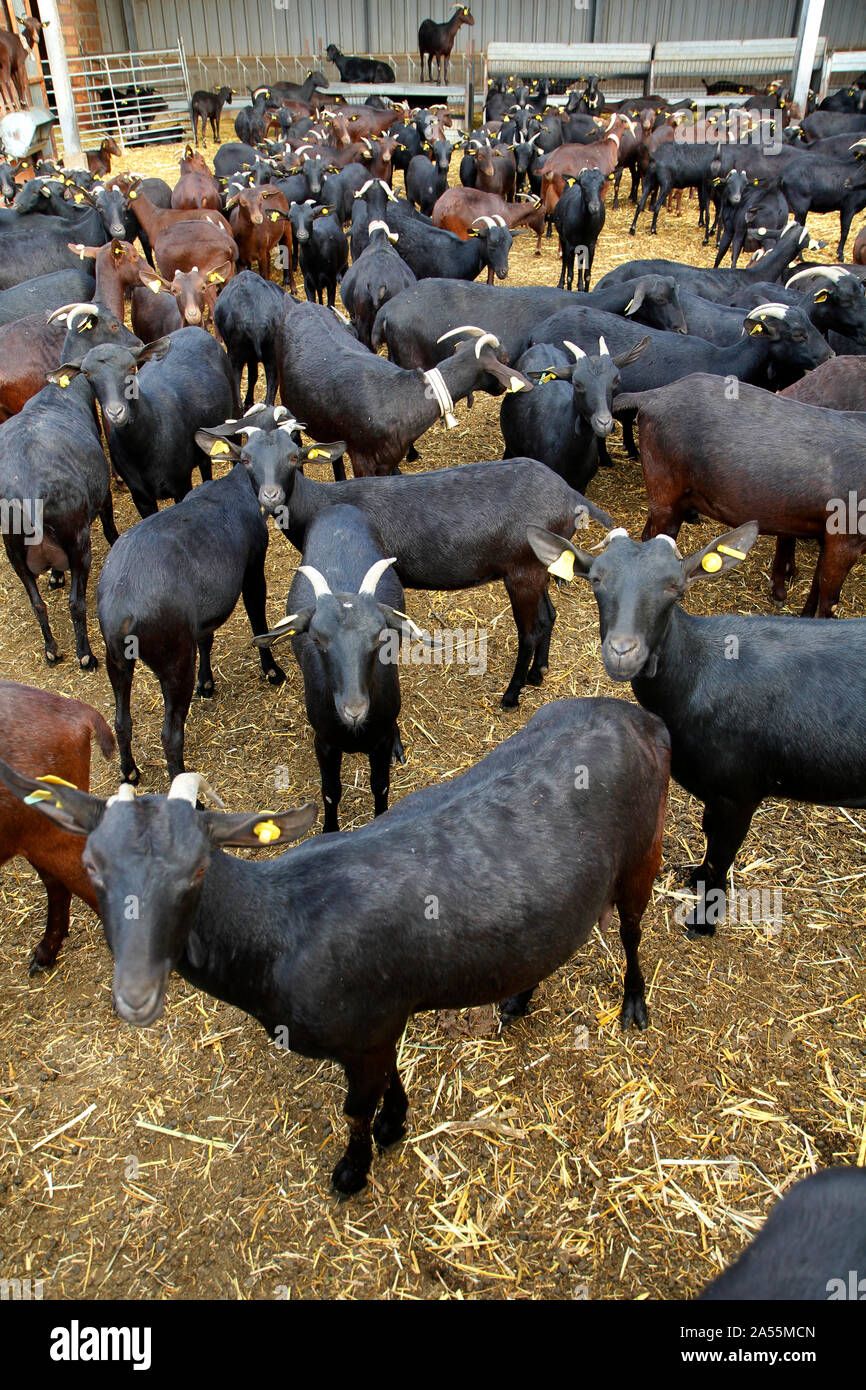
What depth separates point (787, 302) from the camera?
9164 mm

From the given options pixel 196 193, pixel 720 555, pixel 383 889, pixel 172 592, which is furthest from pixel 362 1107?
pixel 196 193

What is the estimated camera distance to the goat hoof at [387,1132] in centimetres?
364

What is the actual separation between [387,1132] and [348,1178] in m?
0.25

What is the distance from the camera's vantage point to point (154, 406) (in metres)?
7.08

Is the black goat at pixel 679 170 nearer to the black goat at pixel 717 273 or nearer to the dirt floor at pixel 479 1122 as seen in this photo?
the black goat at pixel 717 273

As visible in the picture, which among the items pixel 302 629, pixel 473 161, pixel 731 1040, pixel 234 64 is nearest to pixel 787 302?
pixel 302 629

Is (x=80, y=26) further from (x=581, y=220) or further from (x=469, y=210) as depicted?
(x=581, y=220)

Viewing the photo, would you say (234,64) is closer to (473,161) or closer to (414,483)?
(473,161)

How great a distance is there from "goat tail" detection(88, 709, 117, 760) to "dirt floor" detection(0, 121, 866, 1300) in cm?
101

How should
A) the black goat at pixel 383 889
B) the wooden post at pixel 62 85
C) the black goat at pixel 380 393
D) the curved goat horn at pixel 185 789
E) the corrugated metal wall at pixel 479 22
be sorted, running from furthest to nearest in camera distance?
1. the corrugated metal wall at pixel 479 22
2. the wooden post at pixel 62 85
3. the black goat at pixel 380 393
4. the curved goat horn at pixel 185 789
5. the black goat at pixel 383 889

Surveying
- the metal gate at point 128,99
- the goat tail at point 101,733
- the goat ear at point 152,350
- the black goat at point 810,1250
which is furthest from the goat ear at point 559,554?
the metal gate at point 128,99

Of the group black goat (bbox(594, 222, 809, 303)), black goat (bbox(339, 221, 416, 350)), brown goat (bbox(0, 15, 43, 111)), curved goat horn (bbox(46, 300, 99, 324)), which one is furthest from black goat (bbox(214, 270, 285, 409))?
brown goat (bbox(0, 15, 43, 111))

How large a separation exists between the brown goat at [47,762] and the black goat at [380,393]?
13.8 feet
